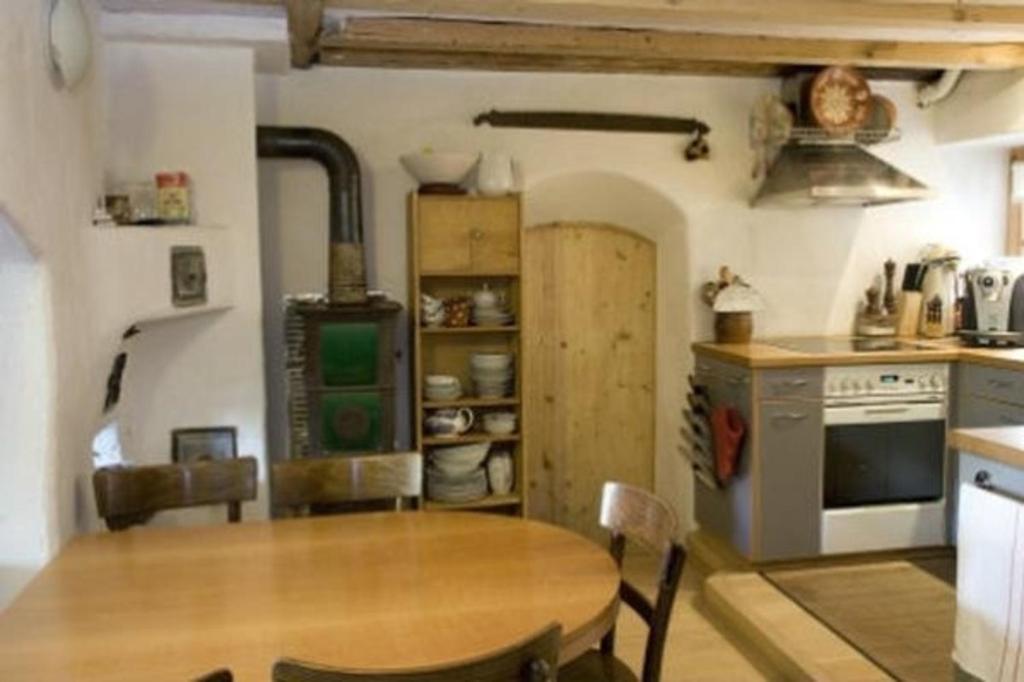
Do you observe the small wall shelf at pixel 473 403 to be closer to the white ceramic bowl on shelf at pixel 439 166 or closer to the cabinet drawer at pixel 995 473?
the white ceramic bowl on shelf at pixel 439 166

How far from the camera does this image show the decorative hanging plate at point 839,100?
12.6 ft

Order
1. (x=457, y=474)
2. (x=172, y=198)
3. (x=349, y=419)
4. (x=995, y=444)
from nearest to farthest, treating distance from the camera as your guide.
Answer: (x=995, y=444), (x=172, y=198), (x=349, y=419), (x=457, y=474)

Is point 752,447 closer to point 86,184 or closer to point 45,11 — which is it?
point 86,184

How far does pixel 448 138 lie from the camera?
386 cm

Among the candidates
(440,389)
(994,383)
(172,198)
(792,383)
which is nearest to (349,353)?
(440,389)

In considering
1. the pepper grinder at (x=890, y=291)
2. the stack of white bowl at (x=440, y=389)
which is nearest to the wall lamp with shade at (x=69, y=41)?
the stack of white bowl at (x=440, y=389)

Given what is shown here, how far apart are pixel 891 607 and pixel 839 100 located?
7.12 feet

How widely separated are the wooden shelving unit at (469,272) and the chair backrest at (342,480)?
46.8 inches

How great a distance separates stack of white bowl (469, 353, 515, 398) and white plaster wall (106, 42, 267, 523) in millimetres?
933

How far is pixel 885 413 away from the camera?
12.1 feet

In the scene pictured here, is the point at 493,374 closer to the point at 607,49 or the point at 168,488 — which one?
the point at 607,49

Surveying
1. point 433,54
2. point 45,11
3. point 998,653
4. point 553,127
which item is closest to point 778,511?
point 998,653

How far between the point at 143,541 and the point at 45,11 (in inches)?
53.5

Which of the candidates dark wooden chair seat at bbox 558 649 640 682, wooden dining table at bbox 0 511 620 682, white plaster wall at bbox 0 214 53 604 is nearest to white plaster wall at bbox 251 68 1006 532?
white plaster wall at bbox 0 214 53 604
